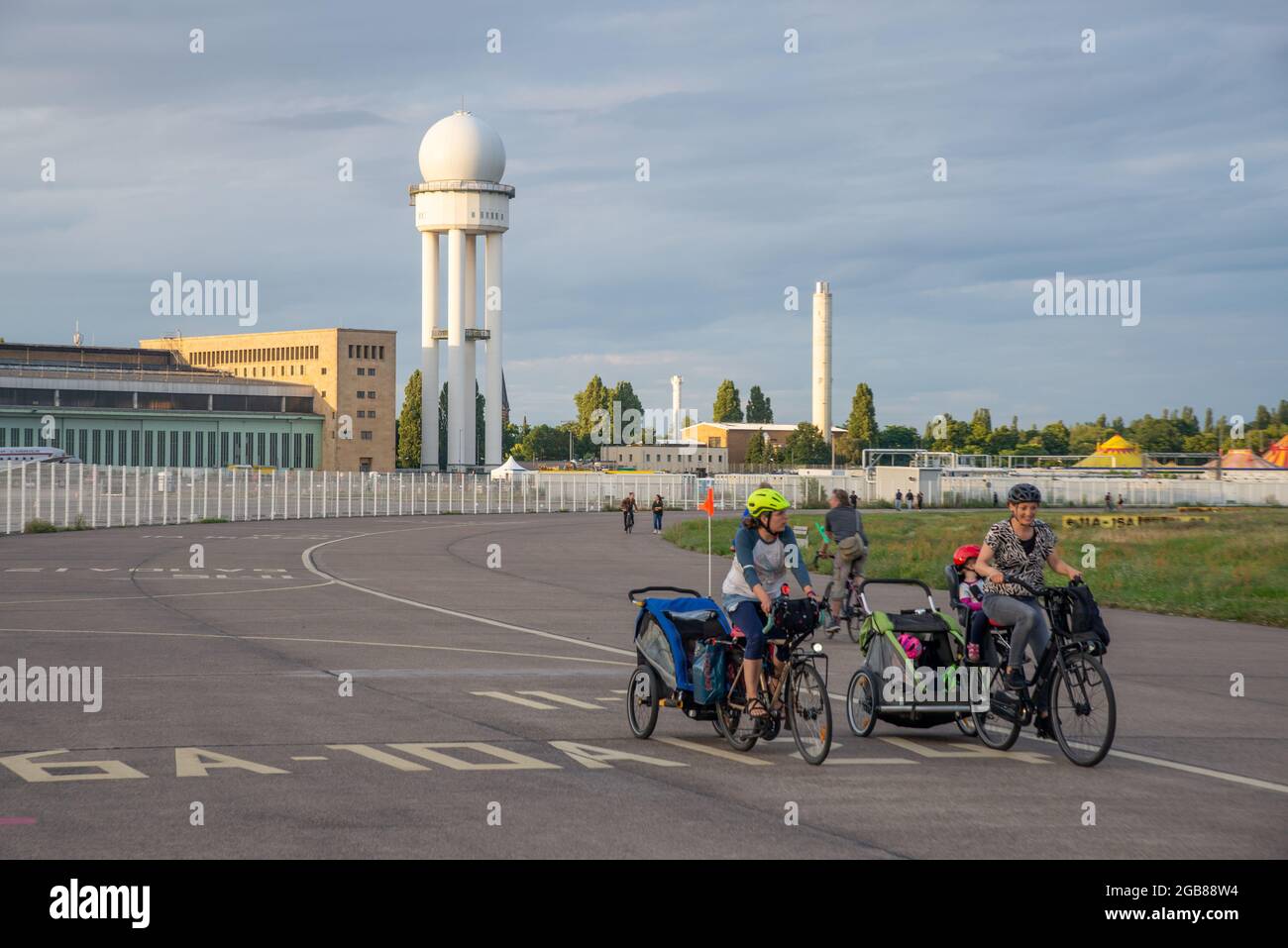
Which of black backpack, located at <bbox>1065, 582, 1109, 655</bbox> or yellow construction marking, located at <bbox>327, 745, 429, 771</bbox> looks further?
black backpack, located at <bbox>1065, 582, 1109, 655</bbox>

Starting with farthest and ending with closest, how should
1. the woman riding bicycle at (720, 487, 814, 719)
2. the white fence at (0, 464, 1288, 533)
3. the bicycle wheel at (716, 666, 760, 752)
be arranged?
the white fence at (0, 464, 1288, 533) → the bicycle wheel at (716, 666, 760, 752) → the woman riding bicycle at (720, 487, 814, 719)

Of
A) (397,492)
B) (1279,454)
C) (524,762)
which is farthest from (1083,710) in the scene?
(1279,454)

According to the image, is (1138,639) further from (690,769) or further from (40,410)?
(40,410)

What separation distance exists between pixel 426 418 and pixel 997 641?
12445cm

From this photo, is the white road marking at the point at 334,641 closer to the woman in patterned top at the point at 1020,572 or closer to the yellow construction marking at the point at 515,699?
the yellow construction marking at the point at 515,699

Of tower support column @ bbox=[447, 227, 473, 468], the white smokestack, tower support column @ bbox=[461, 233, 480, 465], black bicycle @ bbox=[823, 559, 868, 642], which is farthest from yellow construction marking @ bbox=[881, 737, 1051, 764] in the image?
the white smokestack

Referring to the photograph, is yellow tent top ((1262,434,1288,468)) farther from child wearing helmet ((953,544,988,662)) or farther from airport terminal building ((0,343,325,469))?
child wearing helmet ((953,544,988,662))

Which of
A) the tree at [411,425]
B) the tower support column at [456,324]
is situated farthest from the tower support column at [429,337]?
the tree at [411,425]

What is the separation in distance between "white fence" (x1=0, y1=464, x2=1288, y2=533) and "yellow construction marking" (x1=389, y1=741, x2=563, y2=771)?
156 ft

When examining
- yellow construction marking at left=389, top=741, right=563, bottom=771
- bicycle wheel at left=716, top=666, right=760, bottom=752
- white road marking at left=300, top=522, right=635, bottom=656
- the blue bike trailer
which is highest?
the blue bike trailer

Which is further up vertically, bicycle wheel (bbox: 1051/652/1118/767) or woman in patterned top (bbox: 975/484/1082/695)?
woman in patterned top (bbox: 975/484/1082/695)

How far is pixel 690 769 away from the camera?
1045cm

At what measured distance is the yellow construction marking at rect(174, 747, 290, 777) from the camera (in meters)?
10.1
